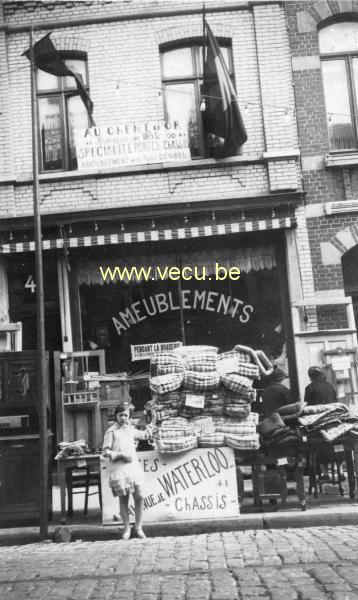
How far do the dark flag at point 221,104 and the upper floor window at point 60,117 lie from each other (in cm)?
225

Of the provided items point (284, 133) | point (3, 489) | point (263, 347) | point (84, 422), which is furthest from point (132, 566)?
point (284, 133)

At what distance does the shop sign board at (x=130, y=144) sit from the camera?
Answer: 479 inches

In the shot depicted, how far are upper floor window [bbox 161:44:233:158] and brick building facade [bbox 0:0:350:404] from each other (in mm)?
130

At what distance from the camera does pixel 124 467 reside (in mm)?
8203

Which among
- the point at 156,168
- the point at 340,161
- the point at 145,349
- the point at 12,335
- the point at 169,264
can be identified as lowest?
the point at 145,349

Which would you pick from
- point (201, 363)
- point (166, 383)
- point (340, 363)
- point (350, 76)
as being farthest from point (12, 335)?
point (350, 76)

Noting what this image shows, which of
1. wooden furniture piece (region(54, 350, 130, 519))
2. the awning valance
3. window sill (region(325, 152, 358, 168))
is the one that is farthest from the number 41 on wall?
window sill (region(325, 152, 358, 168))

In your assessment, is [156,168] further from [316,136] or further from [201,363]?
[201,363]

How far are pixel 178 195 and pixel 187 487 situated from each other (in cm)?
579

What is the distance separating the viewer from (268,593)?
16.9 ft

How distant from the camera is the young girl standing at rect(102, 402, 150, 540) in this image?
8.12 metres

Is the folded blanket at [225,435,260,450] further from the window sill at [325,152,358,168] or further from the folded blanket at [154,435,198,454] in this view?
the window sill at [325,152,358,168]

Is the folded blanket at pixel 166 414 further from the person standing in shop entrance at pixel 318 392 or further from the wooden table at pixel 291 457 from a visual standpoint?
the person standing in shop entrance at pixel 318 392

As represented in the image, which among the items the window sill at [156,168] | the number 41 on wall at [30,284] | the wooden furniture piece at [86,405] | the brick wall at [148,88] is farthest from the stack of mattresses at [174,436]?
the window sill at [156,168]
